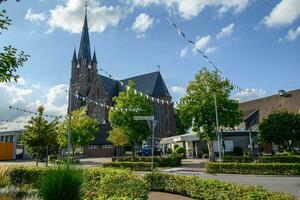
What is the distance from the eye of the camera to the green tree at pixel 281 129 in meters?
37.6

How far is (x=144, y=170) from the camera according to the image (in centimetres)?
2628

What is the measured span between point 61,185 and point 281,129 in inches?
1431

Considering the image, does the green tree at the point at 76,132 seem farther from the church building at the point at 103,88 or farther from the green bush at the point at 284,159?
the church building at the point at 103,88

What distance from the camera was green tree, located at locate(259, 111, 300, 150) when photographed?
37.6 meters

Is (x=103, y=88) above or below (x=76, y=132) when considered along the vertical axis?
above

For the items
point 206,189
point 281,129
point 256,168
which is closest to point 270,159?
point 256,168

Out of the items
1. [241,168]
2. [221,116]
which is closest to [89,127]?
[221,116]

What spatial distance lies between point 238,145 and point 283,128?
10008mm

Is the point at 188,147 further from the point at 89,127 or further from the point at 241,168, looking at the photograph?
the point at 241,168

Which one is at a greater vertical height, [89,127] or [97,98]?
[97,98]

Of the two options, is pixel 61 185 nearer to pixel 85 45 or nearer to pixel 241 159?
pixel 241 159

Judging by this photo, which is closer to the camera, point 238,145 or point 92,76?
point 238,145

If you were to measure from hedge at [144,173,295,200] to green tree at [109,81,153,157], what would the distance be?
1883 cm

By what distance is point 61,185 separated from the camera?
5.86 meters
